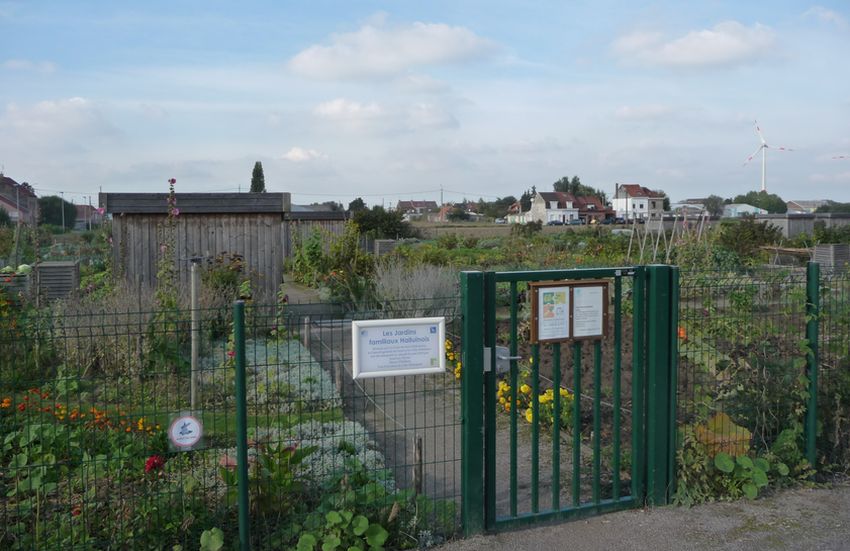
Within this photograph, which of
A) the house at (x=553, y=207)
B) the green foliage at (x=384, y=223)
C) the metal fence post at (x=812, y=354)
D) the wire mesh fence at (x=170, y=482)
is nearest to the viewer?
the wire mesh fence at (x=170, y=482)

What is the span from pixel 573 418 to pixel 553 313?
0.76 m

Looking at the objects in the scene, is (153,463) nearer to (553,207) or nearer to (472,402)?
(472,402)

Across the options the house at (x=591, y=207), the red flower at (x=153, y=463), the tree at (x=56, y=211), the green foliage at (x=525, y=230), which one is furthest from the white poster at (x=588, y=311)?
the house at (x=591, y=207)

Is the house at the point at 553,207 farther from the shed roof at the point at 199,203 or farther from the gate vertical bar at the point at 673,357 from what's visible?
the gate vertical bar at the point at 673,357

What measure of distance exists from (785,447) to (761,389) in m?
0.49

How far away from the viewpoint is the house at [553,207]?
320ft

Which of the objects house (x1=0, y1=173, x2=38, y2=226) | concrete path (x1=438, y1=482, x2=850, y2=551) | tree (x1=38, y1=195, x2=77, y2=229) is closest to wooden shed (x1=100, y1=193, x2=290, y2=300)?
house (x1=0, y1=173, x2=38, y2=226)

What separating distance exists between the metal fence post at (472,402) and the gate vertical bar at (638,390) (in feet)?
4.17

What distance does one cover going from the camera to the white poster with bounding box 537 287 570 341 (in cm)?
579

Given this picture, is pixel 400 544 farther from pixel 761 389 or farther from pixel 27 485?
pixel 761 389

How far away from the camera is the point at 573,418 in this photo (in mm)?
5918

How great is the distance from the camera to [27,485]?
4.95 metres

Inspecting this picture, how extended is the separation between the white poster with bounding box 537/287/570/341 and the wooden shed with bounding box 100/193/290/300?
29.6ft

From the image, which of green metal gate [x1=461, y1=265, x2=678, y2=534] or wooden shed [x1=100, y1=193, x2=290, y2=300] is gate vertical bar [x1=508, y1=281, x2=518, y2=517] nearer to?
green metal gate [x1=461, y1=265, x2=678, y2=534]
